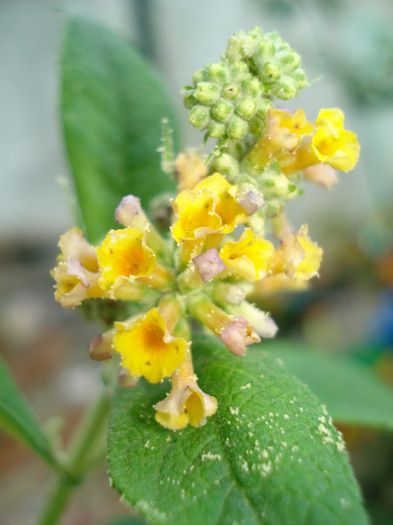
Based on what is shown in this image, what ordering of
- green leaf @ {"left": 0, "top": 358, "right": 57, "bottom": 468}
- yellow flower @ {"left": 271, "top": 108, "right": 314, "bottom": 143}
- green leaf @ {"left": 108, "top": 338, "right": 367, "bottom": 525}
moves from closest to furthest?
green leaf @ {"left": 108, "top": 338, "right": 367, "bottom": 525}
yellow flower @ {"left": 271, "top": 108, "right": 314, "bottom": 143}
green leaf @ {"left": 0, "top": 358, "right": 57, "bottom": 468}

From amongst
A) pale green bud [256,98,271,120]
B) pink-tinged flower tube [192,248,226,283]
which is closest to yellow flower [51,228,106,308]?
pink-tinged flower tube [192,248,226,283]

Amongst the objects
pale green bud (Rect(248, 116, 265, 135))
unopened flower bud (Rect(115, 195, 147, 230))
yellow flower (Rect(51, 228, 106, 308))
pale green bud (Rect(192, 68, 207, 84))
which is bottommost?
yellow flower (Rect(51, 228, 106, 308))

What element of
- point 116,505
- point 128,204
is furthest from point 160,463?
point 116,505

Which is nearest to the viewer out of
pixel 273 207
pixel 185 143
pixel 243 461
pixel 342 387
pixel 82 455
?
pixel 243 461

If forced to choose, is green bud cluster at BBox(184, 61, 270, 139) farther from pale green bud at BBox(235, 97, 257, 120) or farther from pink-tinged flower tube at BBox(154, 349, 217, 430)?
pink-tinged flower tube at BBox(154, 349, 217, 430)

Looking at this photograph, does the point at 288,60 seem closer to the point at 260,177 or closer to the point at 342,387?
the point at 260,177

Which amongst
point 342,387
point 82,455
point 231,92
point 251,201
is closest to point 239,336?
point 251,201
